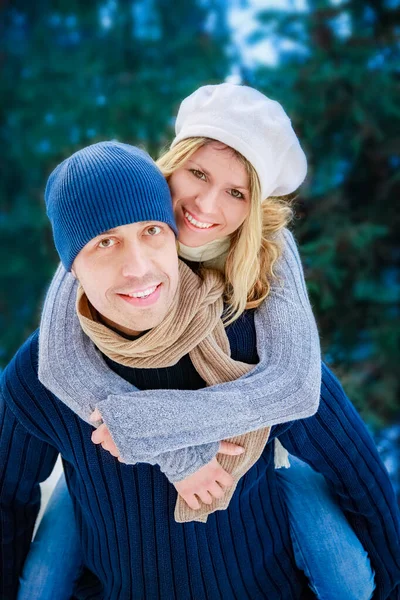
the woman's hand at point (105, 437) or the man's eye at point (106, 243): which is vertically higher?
the man's eye at point (106, 243)

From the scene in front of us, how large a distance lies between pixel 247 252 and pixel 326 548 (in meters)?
0.63

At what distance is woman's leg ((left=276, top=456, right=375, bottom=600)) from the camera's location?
1.33 metres

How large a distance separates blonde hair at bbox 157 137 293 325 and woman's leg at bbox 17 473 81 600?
2.06ft

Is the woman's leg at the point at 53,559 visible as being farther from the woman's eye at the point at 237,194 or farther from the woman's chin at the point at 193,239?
the woman's eye at the point at 237,194

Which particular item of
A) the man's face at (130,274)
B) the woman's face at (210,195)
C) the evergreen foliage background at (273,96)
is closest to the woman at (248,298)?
the woman's face at (210,195)

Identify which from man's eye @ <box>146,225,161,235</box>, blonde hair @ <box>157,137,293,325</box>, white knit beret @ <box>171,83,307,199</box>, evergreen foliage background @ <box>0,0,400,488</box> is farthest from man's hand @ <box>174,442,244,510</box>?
evergreen foliage background @ <box>0,0,400,488</box>

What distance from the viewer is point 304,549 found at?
1.35m

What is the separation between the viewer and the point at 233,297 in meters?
1.21

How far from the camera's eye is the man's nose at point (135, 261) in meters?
1.06

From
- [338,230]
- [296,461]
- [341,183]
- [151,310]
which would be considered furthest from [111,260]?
[341,183]

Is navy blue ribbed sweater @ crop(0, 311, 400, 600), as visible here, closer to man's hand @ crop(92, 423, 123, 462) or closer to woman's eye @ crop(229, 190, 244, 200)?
man's hand @ crop(92, 423, 123, 462)

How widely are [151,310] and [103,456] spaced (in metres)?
0.33

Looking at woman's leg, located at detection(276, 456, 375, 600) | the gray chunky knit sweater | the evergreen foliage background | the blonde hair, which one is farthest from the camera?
the evergreen foliage background

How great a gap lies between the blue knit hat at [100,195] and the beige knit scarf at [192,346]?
140 mm
